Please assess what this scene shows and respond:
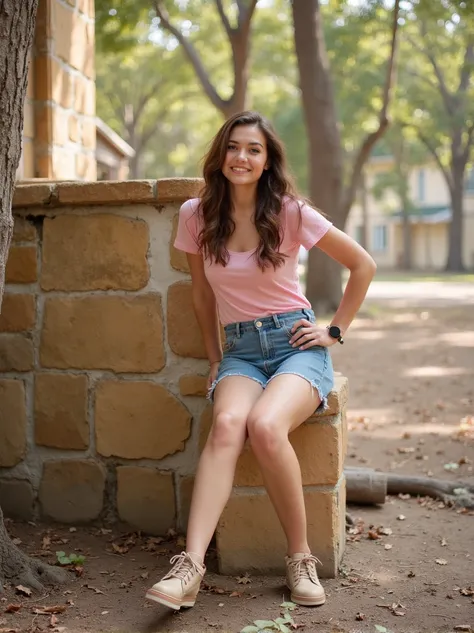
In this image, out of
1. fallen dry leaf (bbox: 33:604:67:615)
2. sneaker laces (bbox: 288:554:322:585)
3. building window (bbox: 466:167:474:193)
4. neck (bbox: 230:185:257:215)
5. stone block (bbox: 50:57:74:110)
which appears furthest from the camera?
building window (bbox: 466:167:474:193)

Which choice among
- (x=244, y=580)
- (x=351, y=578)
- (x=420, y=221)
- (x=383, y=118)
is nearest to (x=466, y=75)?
(x=420, y=221)

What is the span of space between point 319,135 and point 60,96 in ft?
25.3

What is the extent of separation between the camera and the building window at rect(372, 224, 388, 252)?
43.7 meters

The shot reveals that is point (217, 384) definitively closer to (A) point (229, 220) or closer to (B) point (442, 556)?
(A) point (229, 220)

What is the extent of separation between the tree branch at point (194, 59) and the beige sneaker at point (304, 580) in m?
10.3

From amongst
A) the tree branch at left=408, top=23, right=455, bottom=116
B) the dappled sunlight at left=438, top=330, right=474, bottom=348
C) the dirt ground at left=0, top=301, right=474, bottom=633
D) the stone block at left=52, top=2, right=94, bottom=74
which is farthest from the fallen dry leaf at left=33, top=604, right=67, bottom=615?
the tree branch at left=408, top=23, right=455, bottom=116

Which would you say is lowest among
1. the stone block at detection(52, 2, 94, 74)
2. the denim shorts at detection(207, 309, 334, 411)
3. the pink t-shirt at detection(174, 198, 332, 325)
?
the denim shorts at detection(207, 309, 334, 411)

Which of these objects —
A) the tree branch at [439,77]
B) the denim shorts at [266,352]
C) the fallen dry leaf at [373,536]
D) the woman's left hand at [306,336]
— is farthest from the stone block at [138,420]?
the tree branch at [439,77]

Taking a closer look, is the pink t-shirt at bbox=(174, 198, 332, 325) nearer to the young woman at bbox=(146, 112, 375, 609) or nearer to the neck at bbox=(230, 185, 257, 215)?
the young woman at bbox=(146, 112, 375, 609)

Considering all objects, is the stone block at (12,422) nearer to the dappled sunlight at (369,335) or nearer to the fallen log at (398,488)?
the fallen log at (398,488)

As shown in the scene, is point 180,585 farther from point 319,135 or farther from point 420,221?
point 420,221

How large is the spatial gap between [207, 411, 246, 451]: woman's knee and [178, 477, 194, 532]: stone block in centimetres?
67

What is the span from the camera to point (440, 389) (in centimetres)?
698

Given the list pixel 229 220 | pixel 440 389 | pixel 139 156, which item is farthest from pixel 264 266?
pixel 139 156
